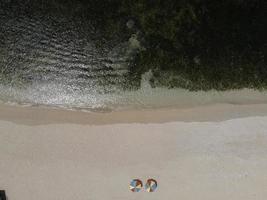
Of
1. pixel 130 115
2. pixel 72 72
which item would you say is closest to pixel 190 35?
pixel 130 115

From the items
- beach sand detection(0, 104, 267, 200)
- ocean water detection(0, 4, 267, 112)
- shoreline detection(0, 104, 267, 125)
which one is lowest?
beach sand detection(0, 104, 267, 200)

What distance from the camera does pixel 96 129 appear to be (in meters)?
2.24

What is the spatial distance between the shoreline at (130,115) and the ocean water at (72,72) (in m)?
0.04

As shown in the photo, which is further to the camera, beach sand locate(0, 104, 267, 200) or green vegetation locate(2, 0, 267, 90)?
green vegetation locate(2, 0, 267, 90)

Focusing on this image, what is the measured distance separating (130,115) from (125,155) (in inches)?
8.8

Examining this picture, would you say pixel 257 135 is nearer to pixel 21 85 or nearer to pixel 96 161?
pixel 96 161

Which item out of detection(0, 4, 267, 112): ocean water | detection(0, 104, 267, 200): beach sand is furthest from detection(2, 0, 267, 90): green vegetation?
detection(0, 104, 267, 200): beach sand

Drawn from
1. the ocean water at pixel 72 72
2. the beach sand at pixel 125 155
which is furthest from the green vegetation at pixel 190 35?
the beach sand at pixel 125 155

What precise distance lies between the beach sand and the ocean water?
8 cm

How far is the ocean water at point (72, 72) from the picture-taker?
2303 millimetres

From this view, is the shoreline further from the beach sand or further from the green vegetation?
the green vegetation

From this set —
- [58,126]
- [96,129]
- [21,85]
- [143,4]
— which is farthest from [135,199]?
[143,4]

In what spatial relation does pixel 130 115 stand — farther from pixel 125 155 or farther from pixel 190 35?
pixel 190 35

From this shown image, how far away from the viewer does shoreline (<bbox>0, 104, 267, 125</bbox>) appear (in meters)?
2.24
